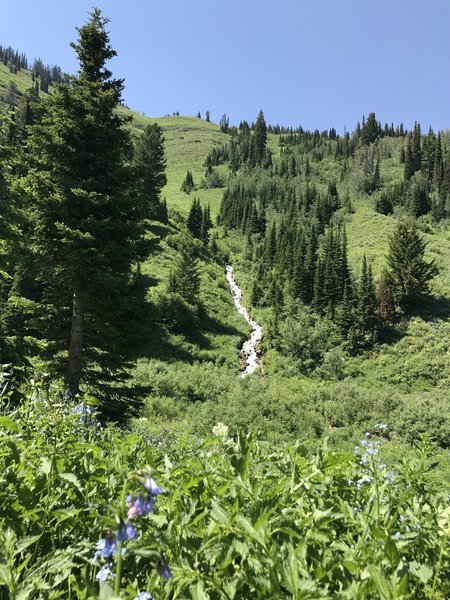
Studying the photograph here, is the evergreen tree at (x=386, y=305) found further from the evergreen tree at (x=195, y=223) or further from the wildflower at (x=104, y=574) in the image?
the wildflower at (x=104, y=574)

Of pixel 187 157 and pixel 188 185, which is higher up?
pixel 187 157

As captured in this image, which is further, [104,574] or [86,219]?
[86,219]

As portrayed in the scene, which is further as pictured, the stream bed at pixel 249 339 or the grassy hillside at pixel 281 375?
the stream bed at pixel 249 339

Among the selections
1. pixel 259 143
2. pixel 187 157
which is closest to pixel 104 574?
pixel 259 143

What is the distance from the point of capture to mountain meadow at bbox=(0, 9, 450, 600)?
1.53m

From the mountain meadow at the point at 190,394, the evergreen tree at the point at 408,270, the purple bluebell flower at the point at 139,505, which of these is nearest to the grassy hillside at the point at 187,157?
the mountain meadow at the point at 190,394

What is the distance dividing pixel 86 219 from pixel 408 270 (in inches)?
1418

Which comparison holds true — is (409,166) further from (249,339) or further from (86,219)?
(86,219)

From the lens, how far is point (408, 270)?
3959cm

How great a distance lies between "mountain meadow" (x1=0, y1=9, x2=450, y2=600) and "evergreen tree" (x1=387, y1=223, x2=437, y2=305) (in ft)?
0.92

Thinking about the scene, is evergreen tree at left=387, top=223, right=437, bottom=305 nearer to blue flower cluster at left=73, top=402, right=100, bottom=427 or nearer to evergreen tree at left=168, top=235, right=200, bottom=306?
evergreen tree at left=168, top=235, right=200, bottom=306

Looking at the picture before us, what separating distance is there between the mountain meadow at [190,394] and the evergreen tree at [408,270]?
28 cm

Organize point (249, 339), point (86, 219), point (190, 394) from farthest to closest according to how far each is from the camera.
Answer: point (249, 339)
point (190, 394)
point (86, 219)

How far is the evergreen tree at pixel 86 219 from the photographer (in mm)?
11719
